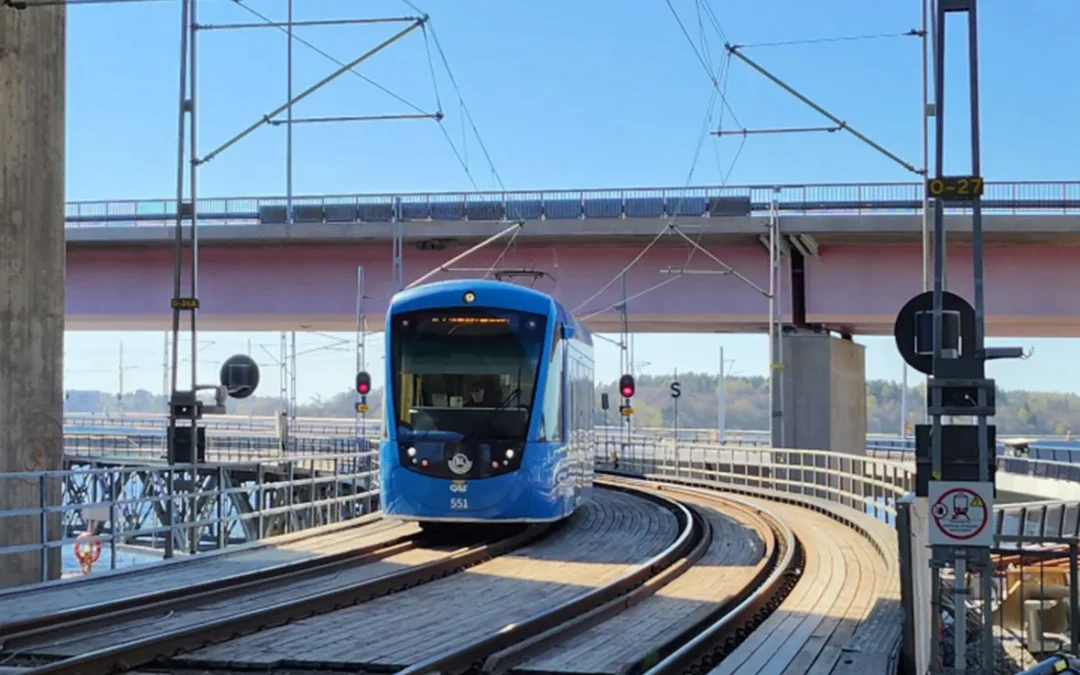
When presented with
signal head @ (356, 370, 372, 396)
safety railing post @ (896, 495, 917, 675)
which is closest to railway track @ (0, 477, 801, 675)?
safety railing post @ (896, 495, 917, 675)

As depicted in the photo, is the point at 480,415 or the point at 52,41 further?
the point at 480,415

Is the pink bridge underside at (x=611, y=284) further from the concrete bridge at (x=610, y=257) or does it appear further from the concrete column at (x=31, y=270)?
the concrete column at (x=31, y=270)

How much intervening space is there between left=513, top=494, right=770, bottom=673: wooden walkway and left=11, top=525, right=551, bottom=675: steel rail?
2.41 meters

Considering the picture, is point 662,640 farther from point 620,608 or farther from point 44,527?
point 44,527

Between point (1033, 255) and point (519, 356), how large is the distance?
23.1 m

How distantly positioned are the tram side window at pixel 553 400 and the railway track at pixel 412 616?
1.52 metres

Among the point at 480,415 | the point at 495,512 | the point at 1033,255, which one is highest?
the point at 1033,255

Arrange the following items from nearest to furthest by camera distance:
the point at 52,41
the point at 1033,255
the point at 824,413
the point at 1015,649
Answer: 1. the point at 1015,649
2. the point at 52,41
3. the point at 1033,255
4. the point at 824,413

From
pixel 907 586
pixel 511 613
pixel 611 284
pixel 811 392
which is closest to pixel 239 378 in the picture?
pixel 511 613

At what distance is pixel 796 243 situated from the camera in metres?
37.2

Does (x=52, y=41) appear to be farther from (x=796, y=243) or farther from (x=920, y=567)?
(x=796, y=243)

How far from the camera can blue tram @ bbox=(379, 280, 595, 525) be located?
669 inches

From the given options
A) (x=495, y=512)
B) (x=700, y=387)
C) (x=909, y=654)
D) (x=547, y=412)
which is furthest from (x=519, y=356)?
(x=700, y=387)

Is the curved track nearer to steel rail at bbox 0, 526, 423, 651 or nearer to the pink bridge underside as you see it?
steel rail at bbox 0, 526, 423, 651
